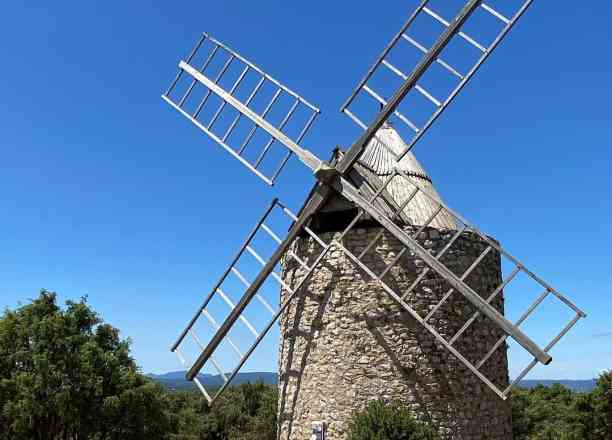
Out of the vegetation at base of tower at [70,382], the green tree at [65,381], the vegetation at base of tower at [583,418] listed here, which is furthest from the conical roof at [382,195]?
the vegetation at base of tower at [583,418]

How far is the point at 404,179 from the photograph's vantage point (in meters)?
9.15

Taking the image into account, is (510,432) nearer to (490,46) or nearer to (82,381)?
(490,46)

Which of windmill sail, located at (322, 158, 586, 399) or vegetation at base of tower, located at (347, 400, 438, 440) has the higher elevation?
windmill sail, located at (322, 158, 586, 399)

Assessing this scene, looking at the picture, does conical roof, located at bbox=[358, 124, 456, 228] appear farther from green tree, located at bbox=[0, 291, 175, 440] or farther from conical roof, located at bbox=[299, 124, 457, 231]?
green tree, located at bbox=[0, 291, 175, 440]

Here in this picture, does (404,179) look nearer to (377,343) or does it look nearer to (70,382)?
(377,343)

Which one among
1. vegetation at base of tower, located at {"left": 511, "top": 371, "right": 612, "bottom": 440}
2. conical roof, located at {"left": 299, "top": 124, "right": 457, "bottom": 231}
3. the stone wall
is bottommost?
vegetation at base of tower, located at {"left": 511, "top": 371, "right": 612, "bottom": 440}

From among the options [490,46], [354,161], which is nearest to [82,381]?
[354,161]

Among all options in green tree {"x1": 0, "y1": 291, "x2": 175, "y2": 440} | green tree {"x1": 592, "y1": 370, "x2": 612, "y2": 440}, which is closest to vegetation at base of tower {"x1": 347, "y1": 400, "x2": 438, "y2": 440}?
green tree {"x1": 0, "y1": 291, "x2": 175, "y2": 440}

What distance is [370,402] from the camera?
7324 mm

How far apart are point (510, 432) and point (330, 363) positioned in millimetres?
3142

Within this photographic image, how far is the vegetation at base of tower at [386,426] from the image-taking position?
685cm

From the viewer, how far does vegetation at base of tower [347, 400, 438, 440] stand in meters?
6.85

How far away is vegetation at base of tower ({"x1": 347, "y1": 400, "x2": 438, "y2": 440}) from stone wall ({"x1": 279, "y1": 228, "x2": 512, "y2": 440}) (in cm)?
23

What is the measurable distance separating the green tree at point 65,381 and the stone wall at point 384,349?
543cm
